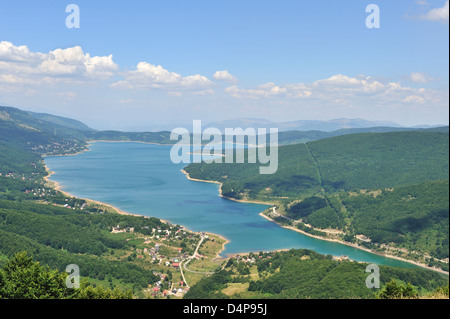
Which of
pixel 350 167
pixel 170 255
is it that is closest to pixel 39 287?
pixel 170 255

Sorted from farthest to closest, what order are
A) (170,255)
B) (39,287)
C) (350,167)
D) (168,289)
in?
(350,167) < (170,255) < (168,289) < (39,287)

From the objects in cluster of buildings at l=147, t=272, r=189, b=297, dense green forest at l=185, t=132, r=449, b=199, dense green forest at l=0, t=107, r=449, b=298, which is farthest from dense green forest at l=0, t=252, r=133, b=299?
dense green forest at l=185, t=132, r=449, b=199

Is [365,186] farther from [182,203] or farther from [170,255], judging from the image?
[170,255]

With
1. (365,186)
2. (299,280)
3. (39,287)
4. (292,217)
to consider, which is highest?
(39,287)

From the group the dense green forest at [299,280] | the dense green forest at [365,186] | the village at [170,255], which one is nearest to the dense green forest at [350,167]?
the dense green forest at [365,186]

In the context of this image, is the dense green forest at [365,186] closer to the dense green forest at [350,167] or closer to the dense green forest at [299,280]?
the dense green forest at [350,167]

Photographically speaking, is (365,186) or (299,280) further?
(365,186)
